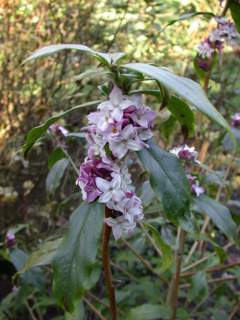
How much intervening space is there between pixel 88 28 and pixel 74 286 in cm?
223

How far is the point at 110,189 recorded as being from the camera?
0.95 m

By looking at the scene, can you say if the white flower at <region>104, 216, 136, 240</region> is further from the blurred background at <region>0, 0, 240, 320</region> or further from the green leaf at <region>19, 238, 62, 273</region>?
the blurred background at <region>0, 0, 240, 320</region>

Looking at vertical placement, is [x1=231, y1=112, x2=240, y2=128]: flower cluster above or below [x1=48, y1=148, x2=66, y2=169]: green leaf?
below

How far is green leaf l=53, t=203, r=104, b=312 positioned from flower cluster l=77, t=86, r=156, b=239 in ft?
0.11

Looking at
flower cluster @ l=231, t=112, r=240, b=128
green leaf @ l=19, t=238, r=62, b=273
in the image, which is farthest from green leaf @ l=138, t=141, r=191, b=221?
flower cluster @ l=231, t=112, r=240, b=128

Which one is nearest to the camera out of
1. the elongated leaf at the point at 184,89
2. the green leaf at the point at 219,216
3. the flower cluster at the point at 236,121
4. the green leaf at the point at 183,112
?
the elongated leaf at the point at 184,89

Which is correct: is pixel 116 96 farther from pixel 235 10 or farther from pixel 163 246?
pixel 235 10

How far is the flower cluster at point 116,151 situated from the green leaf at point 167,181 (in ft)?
0.11

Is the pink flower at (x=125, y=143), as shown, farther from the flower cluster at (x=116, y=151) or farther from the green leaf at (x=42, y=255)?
the green leaf at (x=42, y=255)

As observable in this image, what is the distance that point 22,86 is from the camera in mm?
2756

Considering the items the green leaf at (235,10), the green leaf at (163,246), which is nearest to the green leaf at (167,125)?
the green leaf at (235,10)

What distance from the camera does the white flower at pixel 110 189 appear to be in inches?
36.8

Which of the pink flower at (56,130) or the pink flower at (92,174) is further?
the pink flower at (56,130)

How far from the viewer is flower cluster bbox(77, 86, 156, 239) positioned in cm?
91
